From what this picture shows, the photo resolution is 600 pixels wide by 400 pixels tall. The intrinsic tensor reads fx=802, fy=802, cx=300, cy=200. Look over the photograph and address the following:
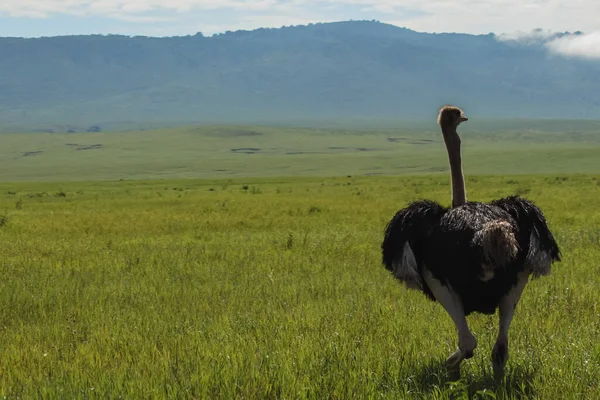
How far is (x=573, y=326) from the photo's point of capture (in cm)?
677

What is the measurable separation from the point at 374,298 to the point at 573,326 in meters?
2.53

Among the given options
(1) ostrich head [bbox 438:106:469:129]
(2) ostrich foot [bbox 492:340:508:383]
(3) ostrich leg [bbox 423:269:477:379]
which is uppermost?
(1) ostrich head [bbox 438:106:469:129]

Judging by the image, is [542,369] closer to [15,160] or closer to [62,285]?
[62,285]

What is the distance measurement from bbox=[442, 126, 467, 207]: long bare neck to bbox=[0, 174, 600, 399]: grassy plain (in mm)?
1092

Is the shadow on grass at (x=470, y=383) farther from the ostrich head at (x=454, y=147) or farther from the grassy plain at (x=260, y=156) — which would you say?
the grassy plain at (x=260, y=156)

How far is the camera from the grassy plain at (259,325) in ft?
16.5

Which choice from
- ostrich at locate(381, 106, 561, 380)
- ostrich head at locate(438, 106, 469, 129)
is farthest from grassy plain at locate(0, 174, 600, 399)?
ostrich head at locate(438, 106, 469, 129)

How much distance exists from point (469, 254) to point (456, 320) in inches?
17.2

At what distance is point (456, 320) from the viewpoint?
194 inches

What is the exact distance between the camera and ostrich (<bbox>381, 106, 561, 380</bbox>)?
4.77 meters

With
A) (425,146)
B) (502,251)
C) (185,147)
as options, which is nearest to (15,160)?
(185,147)

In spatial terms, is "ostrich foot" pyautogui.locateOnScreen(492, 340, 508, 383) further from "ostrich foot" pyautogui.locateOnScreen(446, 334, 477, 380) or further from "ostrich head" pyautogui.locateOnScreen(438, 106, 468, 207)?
"ostrich head" pyautogui.locateOnScreen(438, 106, 468, 207)

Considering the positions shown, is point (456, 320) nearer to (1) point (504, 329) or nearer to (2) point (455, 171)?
(1) point (504, 329)

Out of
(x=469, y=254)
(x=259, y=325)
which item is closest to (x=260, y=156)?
(x=259, y=325)
